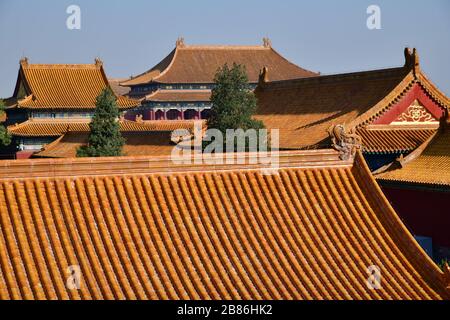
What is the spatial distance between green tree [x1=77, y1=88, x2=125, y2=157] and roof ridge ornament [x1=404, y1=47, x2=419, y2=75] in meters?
11.2

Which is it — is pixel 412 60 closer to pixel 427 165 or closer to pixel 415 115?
pixel 415 115

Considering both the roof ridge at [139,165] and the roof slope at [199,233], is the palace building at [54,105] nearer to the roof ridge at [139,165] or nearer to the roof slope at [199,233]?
the roof ridge at [139,165]

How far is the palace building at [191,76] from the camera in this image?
74.4 meters

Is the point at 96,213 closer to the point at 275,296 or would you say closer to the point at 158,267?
the point at 158,267

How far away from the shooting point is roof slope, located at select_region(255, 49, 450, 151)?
30172 mm

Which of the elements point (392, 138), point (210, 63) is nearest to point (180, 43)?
point (210, 63)

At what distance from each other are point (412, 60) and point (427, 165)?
5.51 meters

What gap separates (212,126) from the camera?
31.0 m

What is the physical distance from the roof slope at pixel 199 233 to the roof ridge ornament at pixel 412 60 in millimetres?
17031

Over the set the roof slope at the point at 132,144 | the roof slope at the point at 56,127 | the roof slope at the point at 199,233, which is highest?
the roof slope at the point at 199,233

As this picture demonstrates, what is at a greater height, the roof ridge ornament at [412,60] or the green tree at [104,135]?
the roof ridge ornament at [412,60]

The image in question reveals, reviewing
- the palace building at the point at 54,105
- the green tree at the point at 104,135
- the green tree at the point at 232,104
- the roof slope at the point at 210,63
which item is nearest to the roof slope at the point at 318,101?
the green tree at the point at 232,104

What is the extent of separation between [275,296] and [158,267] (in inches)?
56.8
